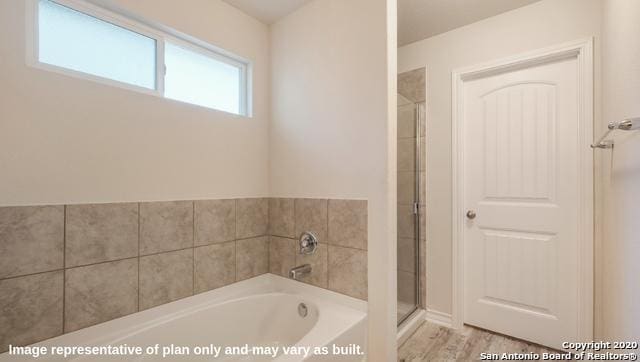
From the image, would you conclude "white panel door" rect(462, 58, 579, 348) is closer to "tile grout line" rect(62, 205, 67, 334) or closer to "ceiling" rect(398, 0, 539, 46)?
"ceiling" rect(398, 0, 539, 46)

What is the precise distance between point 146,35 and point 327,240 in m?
1.57

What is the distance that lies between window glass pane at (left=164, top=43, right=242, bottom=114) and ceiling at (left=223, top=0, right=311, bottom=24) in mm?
390

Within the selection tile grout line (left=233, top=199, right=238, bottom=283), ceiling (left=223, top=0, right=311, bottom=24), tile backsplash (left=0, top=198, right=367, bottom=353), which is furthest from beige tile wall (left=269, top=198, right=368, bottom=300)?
ceiling (left=223, top=0, right=311, bottom=24)

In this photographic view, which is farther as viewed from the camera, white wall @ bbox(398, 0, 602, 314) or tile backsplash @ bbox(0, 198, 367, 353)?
white wall @ bbox(398, 0, 602, 314)

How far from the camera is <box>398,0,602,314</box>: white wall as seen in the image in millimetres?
2016

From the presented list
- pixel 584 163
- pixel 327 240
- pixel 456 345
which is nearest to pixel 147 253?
pixel 327 240

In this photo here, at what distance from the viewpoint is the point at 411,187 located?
7.52 feet

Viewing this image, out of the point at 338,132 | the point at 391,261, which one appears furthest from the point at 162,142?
the point at 391,261

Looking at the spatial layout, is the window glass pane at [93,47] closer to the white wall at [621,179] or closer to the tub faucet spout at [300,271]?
the tub faucet spout at [300,271]

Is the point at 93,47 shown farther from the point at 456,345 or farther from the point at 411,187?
the point at 456,345

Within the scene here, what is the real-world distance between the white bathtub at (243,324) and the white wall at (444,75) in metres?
1.06

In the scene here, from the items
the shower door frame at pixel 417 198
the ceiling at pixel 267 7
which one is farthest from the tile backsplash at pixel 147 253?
the ceiling at pixel 267 7

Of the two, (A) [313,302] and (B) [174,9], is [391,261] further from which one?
(B) [174,9]

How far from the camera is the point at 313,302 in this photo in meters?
1.71
